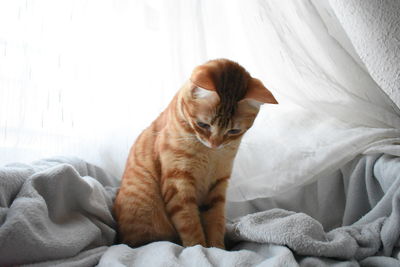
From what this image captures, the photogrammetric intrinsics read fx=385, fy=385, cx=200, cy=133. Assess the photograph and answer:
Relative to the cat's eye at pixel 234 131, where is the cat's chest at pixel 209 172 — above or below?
below

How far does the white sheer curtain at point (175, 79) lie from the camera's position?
4.10 feet

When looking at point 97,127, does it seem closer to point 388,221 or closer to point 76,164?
point 76,164

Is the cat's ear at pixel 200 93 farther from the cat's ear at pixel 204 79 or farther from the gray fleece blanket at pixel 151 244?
the gray fleece blanket at pixel 151 244

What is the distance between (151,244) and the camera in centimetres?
101

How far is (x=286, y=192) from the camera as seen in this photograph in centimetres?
142

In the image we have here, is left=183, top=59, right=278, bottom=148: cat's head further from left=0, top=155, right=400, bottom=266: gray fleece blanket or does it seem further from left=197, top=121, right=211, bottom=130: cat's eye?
left=0, top=155, right=400, bottom=266: gray fleece blanket

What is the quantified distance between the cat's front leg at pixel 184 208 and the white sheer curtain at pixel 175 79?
1.03 feet

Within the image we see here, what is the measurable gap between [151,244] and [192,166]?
263 mm

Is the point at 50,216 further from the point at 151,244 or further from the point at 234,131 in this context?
the point at 234,131

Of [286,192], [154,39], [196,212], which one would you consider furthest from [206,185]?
[154,39]

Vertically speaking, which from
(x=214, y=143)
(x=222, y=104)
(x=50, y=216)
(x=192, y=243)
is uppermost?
(x=222, y=104)

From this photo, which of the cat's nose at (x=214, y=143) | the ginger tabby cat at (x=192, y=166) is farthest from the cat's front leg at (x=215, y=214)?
the cat's nose at (x=214, y=143)

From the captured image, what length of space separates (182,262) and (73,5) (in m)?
0.94

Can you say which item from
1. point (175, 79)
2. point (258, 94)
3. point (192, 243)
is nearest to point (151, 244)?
point (192, 243)
